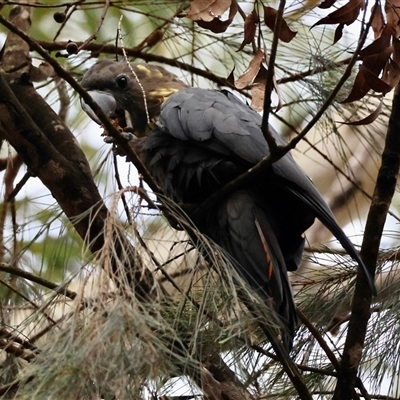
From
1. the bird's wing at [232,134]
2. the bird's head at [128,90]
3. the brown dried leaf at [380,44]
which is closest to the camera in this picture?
the brown dried leaf at [380,44]

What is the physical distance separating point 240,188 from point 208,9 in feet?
1.49

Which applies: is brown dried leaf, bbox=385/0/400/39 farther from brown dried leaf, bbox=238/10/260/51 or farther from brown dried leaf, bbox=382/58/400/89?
brown dried leaf, bbox=238/10/260/51

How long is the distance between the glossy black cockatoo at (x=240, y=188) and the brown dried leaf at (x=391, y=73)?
0.32 metres

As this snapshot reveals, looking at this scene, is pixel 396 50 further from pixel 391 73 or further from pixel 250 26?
pixel 250 26

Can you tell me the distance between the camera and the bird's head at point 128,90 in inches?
85.0

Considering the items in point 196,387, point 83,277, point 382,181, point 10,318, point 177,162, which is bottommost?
point 196,387

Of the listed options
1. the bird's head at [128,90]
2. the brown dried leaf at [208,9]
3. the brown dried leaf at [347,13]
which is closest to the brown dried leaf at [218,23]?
the brown dried leaf at [208,9]

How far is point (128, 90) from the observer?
7.19ft

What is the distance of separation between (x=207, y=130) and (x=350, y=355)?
23.5 inches

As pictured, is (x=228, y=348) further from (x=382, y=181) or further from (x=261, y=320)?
(x=382, y=181)

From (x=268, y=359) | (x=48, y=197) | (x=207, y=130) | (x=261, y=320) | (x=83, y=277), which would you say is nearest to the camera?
(x=83, y=277)

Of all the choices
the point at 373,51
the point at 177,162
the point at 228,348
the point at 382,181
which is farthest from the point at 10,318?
the point at 373,51

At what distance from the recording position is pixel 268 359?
1.66 m

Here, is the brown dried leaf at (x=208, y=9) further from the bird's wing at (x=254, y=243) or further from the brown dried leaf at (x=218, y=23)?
the bird's wing at (x=254, y=243)
